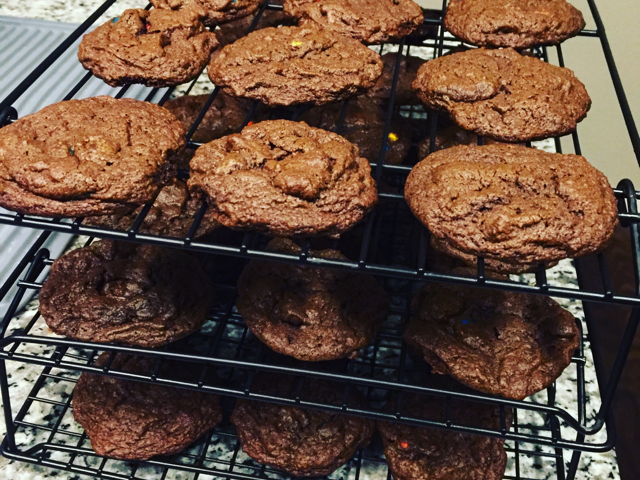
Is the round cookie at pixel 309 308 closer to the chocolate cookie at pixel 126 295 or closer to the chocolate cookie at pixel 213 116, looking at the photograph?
the chocolate cookie at pixel 126 295

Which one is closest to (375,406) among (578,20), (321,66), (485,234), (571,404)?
(571,404)

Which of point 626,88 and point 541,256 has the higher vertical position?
point 541,256

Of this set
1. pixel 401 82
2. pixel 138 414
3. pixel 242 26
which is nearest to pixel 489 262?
pixel 401 82

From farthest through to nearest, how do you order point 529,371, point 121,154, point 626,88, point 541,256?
point 626,88 < point 529,371 < point 121,154 < point 541,256

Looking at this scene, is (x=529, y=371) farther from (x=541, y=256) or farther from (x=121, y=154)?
(x=121, y=154)

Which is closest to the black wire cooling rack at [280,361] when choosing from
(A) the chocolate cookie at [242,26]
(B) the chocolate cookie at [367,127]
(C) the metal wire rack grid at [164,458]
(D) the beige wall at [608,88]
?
(C) the metal wire rack grid at [164,458]

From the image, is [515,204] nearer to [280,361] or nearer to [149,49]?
[280,361]

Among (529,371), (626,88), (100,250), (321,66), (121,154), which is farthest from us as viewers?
(626,88)
